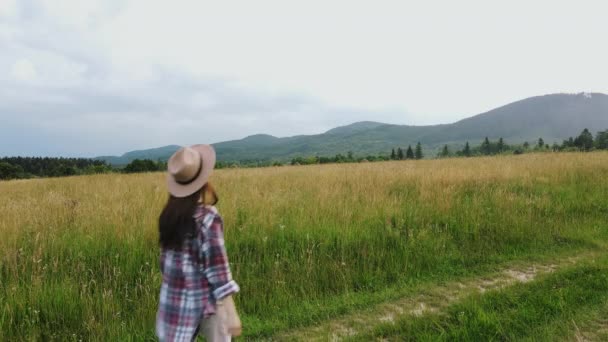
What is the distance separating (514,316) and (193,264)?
3213mm

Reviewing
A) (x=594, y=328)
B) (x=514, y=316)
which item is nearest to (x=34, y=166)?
(x=514, y=316)

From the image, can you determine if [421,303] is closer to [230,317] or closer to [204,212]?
[230,317]

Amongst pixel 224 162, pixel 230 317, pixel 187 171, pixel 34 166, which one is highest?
pixel 34 166

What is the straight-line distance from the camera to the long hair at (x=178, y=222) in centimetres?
198

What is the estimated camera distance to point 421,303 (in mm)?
3852

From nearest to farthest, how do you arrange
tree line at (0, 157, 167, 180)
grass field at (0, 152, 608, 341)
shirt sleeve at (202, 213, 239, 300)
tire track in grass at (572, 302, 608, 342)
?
1. shirt sleeve at (202, 213, 239, 300)
2. tire track in grass at (572, 302, 608, 342)
3. grass field at (0, 152, 608, 341)
4. tree line at (0, 157, 167, 180)

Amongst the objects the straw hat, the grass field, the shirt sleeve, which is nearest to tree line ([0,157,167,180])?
the grass field

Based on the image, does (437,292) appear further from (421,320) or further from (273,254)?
(273,254)

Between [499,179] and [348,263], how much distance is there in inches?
287

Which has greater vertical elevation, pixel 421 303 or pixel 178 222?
pixel 178 222

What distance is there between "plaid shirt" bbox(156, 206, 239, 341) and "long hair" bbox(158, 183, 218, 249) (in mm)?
43

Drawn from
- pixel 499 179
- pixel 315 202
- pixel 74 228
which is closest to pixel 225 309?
pixel 74 228

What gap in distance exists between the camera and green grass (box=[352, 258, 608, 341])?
10.2 feet

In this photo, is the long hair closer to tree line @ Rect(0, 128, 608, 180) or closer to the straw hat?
the straw hat
